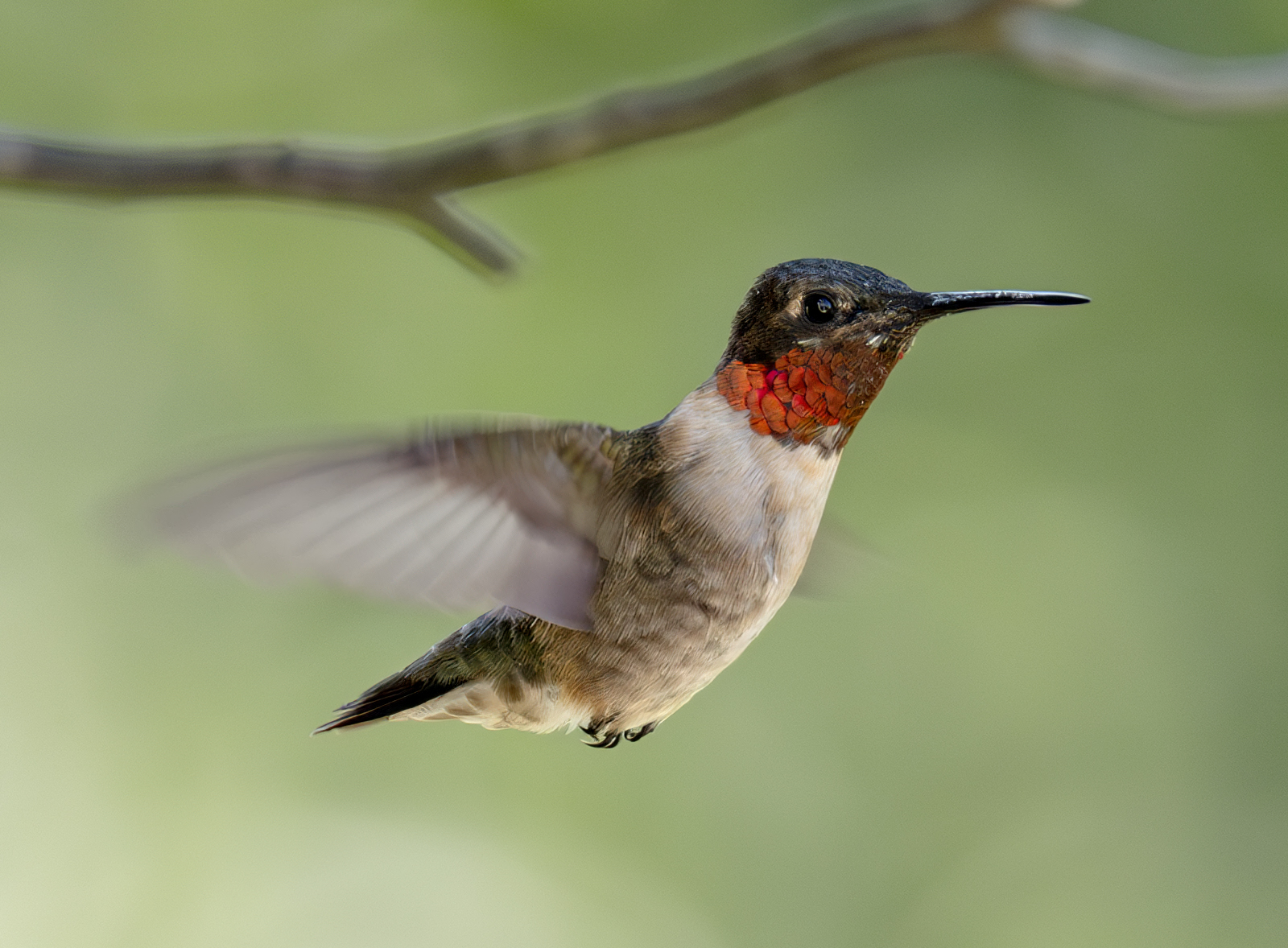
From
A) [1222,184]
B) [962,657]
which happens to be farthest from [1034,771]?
[1222,184]

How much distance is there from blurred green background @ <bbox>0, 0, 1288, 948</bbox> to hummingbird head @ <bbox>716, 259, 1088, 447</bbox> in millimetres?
2108

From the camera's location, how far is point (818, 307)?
39.6 inches

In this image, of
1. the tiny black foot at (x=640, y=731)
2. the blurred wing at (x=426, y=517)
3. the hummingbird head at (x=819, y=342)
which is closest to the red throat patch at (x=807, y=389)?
the hummingbird head at (x=819, y=342)

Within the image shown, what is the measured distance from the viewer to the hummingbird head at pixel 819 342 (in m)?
0.96

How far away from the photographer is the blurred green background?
3.24 m

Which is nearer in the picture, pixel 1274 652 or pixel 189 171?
pixel 189 171

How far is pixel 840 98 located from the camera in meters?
3.75

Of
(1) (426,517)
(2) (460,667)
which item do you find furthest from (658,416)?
(1) (426,517)

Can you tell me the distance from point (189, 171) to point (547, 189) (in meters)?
2.51

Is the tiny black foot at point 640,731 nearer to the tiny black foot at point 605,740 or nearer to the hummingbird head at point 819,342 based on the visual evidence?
the tiny black foot at point 605,740

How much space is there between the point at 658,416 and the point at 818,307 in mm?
2228

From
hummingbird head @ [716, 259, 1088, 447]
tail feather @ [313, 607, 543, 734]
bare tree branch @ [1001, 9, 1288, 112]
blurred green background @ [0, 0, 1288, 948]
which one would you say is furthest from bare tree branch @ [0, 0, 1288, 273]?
blurred green background @ [0, 0, 1288, 948]

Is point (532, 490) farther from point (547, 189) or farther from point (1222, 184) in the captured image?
point (1222, 184)

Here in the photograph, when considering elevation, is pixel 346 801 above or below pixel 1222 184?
below
